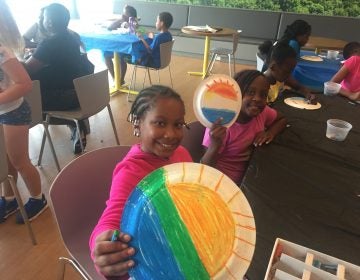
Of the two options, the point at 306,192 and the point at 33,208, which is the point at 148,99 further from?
the point at 33,208

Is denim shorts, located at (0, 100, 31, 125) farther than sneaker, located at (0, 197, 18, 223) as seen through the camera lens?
No

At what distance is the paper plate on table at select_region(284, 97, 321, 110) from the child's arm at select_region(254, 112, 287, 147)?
1.45 ft

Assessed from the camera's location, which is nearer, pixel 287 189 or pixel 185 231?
pixel 185 231

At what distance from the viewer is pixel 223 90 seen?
1214 millimetres

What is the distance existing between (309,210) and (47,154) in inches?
99.5

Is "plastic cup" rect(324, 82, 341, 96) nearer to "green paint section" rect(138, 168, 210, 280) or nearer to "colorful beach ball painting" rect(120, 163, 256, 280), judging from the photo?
"colorful beach ball painting" rect(120, 163, 256, 280)

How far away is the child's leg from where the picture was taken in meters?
1.86

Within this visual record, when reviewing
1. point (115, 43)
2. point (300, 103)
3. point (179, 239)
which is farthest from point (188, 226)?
point (115, 43)

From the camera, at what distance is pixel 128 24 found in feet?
14.5

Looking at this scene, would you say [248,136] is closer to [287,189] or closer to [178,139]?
[287,189]

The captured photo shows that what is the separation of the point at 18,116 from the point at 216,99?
128 centimetres

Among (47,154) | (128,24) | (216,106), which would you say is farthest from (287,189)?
(128,24)

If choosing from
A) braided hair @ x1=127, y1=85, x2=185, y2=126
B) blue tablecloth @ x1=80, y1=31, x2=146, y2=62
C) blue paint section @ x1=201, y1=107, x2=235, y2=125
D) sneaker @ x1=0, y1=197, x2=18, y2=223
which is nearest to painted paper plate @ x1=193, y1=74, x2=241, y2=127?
blue paint section @ x1=201, y1=107, x2=235, y2=125

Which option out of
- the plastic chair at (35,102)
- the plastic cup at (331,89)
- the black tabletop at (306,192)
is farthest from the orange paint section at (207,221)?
the plastic cup at (331,89)
